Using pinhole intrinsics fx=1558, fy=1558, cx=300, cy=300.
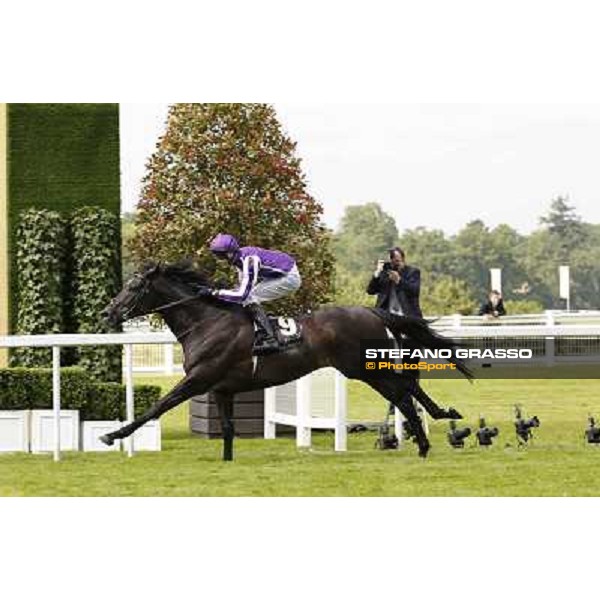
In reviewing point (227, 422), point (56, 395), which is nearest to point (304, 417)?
point (227, 422)

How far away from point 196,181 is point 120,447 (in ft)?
7.13

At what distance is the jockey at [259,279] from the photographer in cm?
1112

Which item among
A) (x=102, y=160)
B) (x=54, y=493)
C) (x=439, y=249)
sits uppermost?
(x=102, y=160)

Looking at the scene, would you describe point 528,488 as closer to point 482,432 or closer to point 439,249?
point 482,432

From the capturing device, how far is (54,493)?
413 inches

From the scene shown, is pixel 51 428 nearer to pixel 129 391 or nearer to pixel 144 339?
pixel 129 391

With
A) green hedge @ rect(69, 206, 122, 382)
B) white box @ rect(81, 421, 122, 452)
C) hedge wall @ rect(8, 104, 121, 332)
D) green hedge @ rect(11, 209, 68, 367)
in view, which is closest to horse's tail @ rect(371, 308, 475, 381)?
white box @ rect(81, 421, 122, 452)

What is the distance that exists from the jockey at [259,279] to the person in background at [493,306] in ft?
5.02

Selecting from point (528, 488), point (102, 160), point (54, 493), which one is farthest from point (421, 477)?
point (102, 160)

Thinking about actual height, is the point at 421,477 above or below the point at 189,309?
below

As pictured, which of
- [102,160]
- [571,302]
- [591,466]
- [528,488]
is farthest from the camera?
[102,160]

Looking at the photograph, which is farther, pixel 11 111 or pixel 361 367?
pixel 11 111

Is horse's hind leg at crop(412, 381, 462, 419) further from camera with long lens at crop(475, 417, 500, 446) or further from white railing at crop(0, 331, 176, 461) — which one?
white railing at crop(0, 331, 176, 461)

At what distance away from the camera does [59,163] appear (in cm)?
1274
